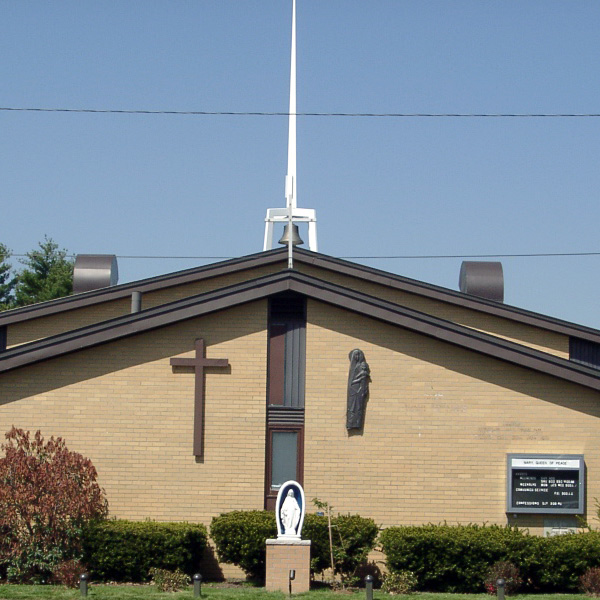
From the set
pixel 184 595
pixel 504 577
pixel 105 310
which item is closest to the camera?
pixel 184 595

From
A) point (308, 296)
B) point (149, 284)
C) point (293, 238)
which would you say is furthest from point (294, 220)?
point (308, 296)

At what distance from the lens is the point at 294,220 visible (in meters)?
31.5

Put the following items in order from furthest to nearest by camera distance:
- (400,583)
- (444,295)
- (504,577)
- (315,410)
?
1. (444,295)
2. (315,410)
3. (400,583)
4. (504,577)

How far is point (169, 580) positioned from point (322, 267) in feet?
33.7

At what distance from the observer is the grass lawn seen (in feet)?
54.6

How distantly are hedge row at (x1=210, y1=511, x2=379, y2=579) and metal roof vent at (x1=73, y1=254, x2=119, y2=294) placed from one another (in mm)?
12118

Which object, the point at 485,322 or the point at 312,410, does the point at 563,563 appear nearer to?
the point at 312,410

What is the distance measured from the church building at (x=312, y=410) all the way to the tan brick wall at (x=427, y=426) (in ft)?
0.08

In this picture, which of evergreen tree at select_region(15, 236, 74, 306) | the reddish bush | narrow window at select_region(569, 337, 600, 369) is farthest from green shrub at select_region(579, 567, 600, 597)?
evergreen tree at select_region(15, 236, 74, 306)

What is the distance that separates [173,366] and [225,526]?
3.05m

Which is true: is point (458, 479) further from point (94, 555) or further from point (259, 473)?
point (94, 555)

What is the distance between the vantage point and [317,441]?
20000 mm

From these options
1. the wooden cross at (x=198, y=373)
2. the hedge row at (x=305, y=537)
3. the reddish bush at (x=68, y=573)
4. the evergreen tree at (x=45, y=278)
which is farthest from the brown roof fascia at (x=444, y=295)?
the evergreen tree at (x=45, y=278)

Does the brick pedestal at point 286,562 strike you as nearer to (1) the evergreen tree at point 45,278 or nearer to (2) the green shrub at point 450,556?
(2) the green shrub at point 450,556
